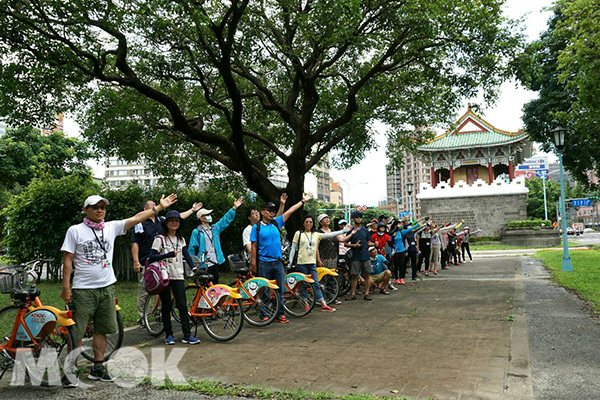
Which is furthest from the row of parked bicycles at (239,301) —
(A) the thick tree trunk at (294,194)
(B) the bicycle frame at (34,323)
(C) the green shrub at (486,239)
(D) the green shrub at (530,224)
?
(C) the green shrub at (486,239)

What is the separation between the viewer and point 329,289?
9.38 m

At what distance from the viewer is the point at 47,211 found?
14.6 meters

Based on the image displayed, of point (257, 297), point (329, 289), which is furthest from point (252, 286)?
point (329, 289)

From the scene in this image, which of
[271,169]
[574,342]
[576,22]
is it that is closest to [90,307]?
[574,342]

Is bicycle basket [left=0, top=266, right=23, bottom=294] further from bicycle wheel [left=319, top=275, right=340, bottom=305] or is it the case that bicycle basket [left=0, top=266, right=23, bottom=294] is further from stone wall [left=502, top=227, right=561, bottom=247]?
stone wall [left=502, top=227, right=561, bottom=247]

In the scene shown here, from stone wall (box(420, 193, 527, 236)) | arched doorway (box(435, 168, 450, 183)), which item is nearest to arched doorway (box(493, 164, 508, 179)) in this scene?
stone wall (box(420, 193, 527, 236))

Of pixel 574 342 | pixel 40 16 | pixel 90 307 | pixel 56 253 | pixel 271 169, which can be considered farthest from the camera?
pixel 271 169

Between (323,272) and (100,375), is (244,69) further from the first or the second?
(100,375)

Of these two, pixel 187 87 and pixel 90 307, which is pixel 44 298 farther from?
pixel 187 87

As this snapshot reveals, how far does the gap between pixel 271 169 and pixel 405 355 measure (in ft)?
51.8

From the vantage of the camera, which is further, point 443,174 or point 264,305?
point 443,174

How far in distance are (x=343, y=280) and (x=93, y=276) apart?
22.4 feet

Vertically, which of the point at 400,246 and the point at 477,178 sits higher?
the point at 477,178

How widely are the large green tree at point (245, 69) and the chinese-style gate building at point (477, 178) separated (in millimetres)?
29861
